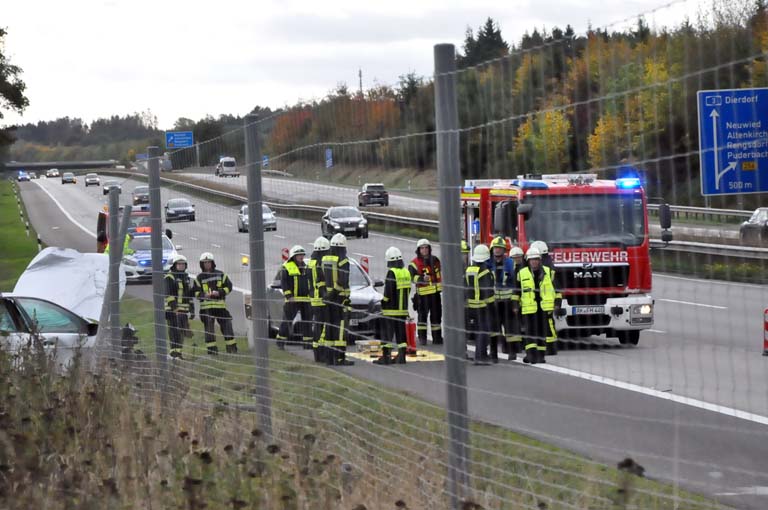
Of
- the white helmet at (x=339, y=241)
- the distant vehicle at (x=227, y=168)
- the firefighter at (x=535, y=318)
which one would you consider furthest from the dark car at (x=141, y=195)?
the firefighter at (x=535, y=318)

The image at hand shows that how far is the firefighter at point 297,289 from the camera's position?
7246mm

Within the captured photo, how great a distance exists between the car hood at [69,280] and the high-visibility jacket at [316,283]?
12.7 m

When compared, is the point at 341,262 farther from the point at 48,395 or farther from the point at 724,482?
the point at 724,482

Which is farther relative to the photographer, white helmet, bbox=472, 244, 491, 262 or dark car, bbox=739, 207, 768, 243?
white helmet, bbox=472, 244, 491, 262

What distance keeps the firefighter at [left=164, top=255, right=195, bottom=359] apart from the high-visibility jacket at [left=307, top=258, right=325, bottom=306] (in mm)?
2672

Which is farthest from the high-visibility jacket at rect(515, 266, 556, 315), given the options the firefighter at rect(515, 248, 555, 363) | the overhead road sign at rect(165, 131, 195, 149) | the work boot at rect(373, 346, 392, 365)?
the overhead road sign at rect(165, 131, 195, 149)

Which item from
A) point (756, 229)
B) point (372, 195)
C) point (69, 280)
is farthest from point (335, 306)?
point (69, 280)

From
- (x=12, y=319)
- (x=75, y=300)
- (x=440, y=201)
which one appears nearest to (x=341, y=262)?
(x=440, y=201)

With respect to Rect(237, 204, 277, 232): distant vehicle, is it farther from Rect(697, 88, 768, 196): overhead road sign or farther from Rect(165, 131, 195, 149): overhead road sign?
Rect(697, 88, 768, 196): overhead road sign

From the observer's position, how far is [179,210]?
9.64m

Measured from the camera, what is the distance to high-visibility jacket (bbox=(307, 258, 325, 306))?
7077 mm

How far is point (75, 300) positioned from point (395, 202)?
15515 millimetres

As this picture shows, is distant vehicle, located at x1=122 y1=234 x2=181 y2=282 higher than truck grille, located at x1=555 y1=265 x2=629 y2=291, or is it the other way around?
truck grille, located at x1=555 y1=265 x2=629 y2=291

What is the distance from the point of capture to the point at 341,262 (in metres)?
6.96
